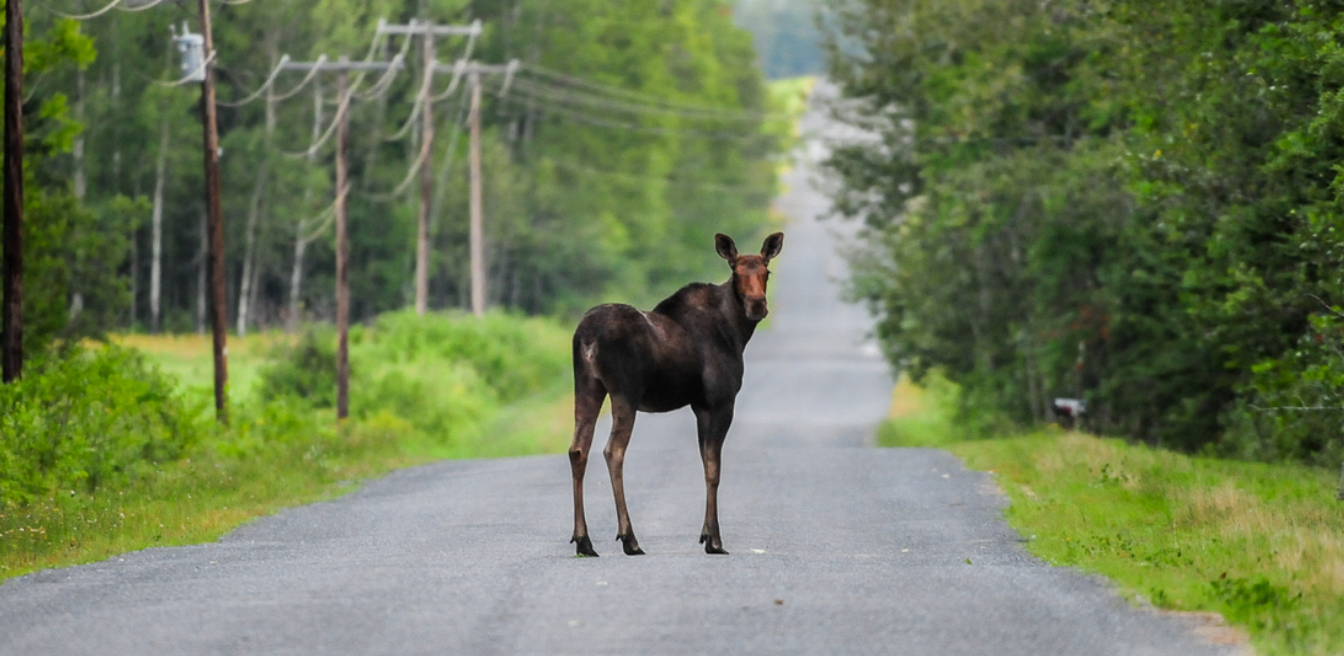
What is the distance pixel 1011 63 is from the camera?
36188mm

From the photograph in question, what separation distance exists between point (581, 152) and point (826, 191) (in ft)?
125

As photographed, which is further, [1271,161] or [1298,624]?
[1271,161]

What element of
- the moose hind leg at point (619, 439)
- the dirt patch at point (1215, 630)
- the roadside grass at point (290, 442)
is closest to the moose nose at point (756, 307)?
the moose hind leg at point (619, 439)

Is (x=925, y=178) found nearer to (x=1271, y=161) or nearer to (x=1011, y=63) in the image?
(x=1011, y=63)

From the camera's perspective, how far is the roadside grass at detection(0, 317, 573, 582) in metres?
16.8

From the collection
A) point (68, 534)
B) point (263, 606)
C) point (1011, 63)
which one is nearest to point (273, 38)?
point (1011, 63)

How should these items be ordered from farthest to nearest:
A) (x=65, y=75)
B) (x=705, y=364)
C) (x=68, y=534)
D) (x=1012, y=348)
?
(x=65, y=75)
(x=1012, y=348)
(x=68, y=534)
(x=705, y=364)

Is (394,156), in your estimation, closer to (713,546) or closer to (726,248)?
(713,546)

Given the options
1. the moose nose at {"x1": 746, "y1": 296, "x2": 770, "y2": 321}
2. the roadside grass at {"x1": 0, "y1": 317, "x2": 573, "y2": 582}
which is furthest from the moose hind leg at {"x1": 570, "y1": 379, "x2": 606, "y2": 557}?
the roadside grass at {"x1": 0, "y1": 317, "x2": 573, "y2": 582}

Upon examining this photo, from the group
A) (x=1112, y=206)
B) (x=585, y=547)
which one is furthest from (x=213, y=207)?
(x=585, y=547)

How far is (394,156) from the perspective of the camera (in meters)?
73.1

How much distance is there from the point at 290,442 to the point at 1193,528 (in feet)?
51.9

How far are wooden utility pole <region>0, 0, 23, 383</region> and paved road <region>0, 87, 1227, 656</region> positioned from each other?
167 inches

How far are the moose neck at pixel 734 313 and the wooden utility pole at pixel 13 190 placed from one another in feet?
34.9
